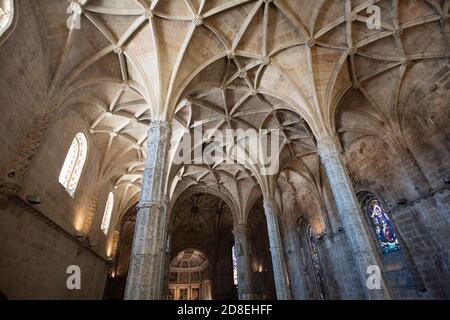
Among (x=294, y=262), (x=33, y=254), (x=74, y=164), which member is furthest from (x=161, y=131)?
(x=294, y=262)

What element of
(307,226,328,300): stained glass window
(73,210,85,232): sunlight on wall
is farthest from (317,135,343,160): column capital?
(73,210,85,232): sunlight on wall

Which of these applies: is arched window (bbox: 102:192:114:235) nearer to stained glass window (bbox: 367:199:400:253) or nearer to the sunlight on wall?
the sunlight on wall

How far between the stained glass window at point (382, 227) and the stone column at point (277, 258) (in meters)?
5.50

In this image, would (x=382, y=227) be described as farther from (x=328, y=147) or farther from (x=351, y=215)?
(x=328, y=147)

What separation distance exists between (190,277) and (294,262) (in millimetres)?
18761

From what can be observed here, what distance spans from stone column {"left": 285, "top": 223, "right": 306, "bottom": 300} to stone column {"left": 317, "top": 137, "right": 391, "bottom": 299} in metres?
12.0

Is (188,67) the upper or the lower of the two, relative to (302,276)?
upper

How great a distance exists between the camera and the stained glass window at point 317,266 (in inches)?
690

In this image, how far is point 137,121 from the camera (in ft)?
45.5

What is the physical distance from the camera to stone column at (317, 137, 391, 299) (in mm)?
7980

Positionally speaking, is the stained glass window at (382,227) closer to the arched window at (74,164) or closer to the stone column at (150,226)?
the stone column at (150,226)

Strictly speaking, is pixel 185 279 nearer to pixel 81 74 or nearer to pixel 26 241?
pixel 26 241

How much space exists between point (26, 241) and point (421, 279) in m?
16.5

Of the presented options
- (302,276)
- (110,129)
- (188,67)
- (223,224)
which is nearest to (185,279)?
(223,224)
